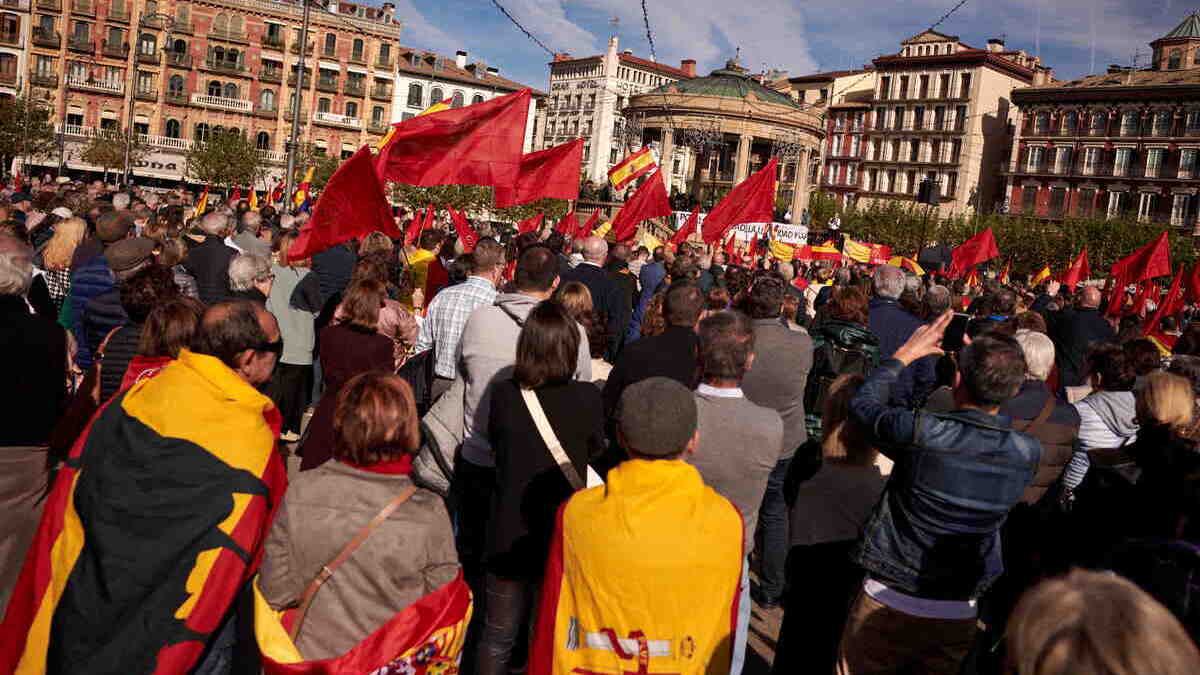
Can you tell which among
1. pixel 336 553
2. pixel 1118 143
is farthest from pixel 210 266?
pixel 1118 143

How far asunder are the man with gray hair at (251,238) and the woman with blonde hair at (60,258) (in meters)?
1.77

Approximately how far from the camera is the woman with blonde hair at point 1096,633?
4.98 feet

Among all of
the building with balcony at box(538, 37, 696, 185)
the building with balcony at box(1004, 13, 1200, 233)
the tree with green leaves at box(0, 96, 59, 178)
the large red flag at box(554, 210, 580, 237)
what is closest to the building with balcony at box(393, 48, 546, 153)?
the building with balcony at box(538, 37, 696, 185)

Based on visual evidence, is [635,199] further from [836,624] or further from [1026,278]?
[1026,278]

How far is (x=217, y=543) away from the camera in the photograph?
306 centimetres

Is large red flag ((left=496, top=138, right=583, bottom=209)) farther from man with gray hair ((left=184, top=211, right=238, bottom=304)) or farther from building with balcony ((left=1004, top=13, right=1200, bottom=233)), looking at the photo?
building with balcony ((left=1004, top=13, right=1200, bottom=233))

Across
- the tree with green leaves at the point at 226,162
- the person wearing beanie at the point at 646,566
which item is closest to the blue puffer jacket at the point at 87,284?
the person wearing beanie at the point at 646,566

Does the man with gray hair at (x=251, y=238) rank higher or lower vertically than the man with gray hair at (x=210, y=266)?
higher

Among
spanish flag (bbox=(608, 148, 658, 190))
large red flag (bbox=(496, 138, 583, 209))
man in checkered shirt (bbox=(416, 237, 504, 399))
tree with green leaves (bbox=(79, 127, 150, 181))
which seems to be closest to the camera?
man in checkered shirt (bbox=(416, 237, 504, 399))

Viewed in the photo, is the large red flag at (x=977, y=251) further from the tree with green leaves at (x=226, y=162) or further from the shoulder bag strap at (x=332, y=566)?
the tree with green leaves at (x=226, y=162)

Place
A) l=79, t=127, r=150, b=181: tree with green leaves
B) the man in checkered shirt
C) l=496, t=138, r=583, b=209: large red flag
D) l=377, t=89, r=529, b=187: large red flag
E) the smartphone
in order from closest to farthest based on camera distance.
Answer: the man in checkered shirt < the smartphone < l=377, t=89, r=529, b=187: large red flag < l=496, t=138, r=583, b=209: large red flag < l=79, t=127, r=150, b=181: tree with green leaves

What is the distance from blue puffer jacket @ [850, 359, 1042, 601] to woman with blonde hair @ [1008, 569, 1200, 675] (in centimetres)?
151

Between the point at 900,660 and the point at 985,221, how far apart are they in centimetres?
5747

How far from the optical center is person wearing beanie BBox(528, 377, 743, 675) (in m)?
2.63
